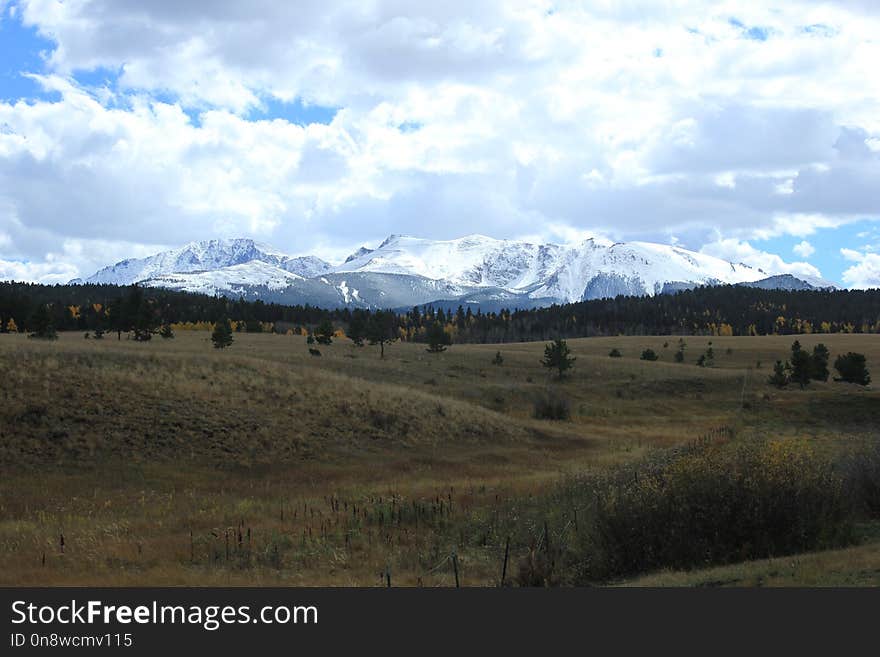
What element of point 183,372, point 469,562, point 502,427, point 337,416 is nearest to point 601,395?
point 502,427

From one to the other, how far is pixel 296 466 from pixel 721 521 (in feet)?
68.4

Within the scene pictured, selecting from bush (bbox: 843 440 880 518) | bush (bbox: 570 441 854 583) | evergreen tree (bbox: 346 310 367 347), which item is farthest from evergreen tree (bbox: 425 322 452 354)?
bush (bbox: 570 441 854 583)

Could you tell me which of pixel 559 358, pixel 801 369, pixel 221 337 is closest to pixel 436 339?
pixel 559 358

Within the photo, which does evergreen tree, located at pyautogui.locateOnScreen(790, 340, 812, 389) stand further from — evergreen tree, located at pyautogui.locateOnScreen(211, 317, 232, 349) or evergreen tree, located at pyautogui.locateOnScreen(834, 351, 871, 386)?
evergreen tree, located at pyautogui.locateOnScreen(211, 317, 232, 349)

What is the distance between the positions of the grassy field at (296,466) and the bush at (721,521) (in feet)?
3.20

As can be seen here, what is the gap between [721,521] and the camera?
14047 millimetres

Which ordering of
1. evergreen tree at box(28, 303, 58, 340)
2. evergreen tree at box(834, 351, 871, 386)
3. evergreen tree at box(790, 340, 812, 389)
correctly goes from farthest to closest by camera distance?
evergreen tree at box(28, 303, 58, 340) < evergreen tree at box(834, 351, 871, 386) < evergreen tree at box(790, 340, 812, 389)

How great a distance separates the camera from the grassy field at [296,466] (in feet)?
51.2

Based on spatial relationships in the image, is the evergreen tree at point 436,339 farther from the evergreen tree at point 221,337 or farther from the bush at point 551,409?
the bush at point 551,409

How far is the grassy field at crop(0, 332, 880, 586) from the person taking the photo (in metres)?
15.6

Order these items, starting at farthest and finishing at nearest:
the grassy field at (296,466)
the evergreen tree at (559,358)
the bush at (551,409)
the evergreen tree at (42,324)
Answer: the evergreen tree at (42,324), the evergreen tree at (559,358), the bush at (551,409), the grassy field at (296,466)

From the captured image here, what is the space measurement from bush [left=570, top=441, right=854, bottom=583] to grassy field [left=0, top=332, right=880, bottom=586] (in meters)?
0.97

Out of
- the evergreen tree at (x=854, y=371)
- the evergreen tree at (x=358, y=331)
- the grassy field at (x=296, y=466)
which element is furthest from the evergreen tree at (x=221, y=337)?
the evergreen tree at (x=854, y=371)

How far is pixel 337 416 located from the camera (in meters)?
38.8
